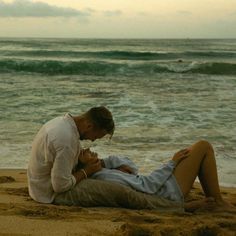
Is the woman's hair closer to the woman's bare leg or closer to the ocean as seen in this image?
the woman's bare leg

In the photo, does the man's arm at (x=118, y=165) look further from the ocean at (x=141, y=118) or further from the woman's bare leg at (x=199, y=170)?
the ocean at (x=141, y=118)

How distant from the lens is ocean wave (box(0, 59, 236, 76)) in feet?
78.7

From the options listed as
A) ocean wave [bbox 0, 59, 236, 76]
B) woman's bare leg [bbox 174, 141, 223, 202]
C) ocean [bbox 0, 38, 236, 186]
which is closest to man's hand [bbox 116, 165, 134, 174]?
woman's bare leg [bbox 174, 141, 223, 202]

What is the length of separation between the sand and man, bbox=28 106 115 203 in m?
0.23

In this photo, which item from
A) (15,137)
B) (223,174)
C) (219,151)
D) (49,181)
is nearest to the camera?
(49,181)

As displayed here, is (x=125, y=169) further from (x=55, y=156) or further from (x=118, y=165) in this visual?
(x=55, y=156)

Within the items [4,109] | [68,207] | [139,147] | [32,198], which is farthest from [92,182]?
[4,109]

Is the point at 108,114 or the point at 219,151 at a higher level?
the point at 108,114

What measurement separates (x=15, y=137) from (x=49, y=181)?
150 inches

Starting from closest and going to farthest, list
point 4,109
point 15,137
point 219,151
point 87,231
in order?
1. point 87,231
2. point 219,151
3. point 15,137
4. point 4,109

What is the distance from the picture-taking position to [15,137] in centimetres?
743

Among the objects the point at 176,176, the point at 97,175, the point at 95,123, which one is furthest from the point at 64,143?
the point at 176,176

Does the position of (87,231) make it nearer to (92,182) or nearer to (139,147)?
(92,182)

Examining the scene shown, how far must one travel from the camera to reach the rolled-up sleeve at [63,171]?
3.52m
